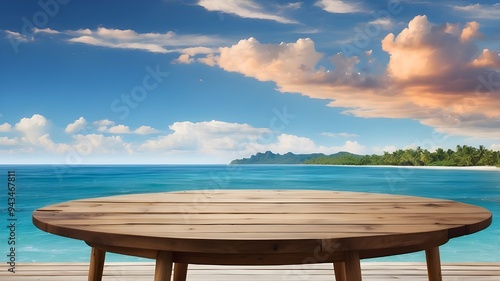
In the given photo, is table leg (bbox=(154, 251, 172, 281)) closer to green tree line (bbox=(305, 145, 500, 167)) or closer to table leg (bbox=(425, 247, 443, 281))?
table leg (bbox=(425, 247, 443, 281))

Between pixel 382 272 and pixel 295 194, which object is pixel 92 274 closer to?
pixel 295 194

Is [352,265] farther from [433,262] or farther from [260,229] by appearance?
[433,262]

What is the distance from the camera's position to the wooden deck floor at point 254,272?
2.70 m

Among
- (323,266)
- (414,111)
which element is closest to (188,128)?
(414,111)

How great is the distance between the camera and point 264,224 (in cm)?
113

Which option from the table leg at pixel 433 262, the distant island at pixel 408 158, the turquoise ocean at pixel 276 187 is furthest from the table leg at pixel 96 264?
the distant island at pixel 408 158

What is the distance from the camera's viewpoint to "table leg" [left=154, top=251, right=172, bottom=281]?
104 centimetres

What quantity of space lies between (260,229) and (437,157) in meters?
29.8

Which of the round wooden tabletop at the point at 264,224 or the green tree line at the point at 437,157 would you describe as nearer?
the round wooden tabletop at the point at 264,224

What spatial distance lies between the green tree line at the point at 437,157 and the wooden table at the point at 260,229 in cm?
2636

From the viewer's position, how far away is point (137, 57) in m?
28.8

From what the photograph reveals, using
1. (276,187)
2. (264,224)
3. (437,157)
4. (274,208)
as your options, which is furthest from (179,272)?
(437,157)

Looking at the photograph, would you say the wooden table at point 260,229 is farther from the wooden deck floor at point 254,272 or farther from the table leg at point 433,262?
the wooden deck floor at point 254,272

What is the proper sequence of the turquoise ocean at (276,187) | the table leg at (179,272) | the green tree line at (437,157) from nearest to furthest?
the table leg at (179,272) → the turquoise ocean at (276,187) → the green tree line at (437,157)
